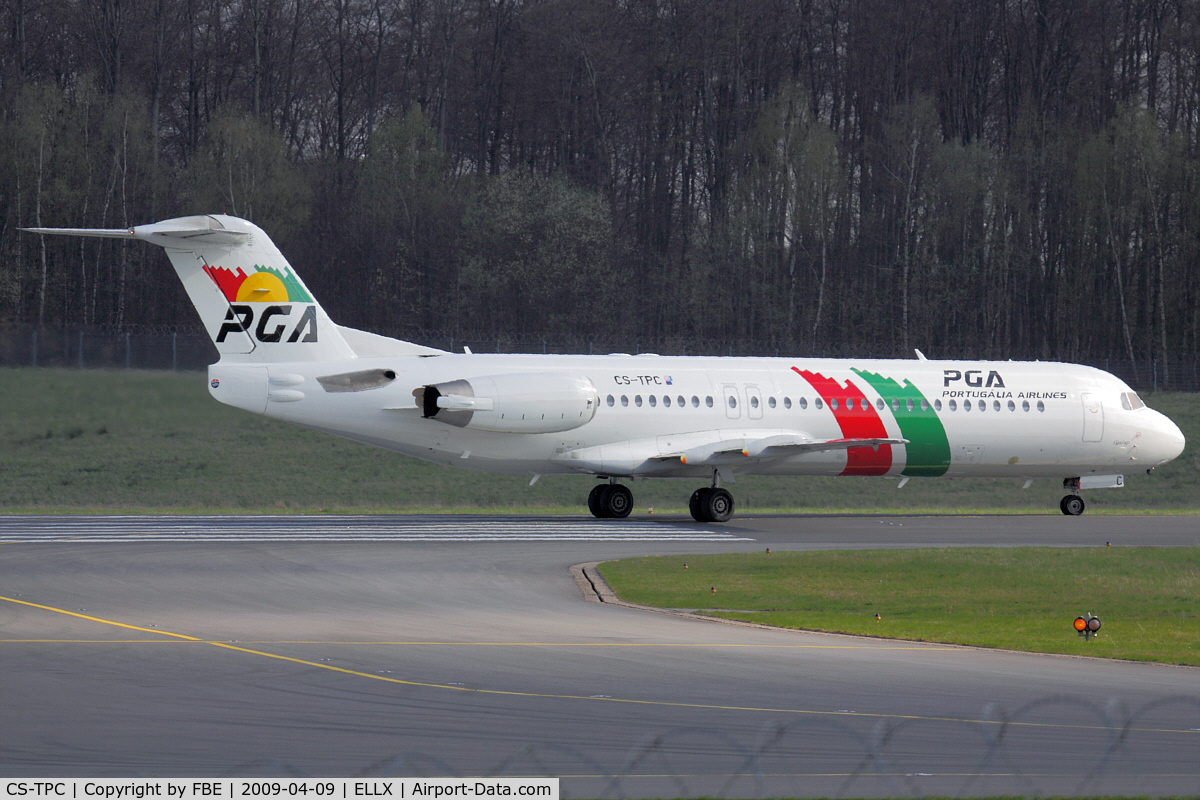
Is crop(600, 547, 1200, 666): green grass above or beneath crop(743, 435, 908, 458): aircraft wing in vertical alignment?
beneath

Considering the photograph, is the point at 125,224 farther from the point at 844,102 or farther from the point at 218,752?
the point at 218,752

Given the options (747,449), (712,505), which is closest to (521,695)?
(747,449)

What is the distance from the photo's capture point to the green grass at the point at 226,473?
42469 millimetres

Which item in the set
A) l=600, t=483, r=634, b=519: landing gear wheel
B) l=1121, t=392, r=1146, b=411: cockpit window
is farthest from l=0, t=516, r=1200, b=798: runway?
l=1121, t=392, r=1146, b=411: cockpit window

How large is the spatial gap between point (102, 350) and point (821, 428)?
2329 centimetres

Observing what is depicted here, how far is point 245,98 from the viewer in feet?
234

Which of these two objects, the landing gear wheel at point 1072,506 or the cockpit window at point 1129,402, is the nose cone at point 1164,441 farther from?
the landing gear wheel at point 1072,506

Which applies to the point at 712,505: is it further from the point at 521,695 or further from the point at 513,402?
the point at 521,695

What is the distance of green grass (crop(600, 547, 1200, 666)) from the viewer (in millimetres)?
16266

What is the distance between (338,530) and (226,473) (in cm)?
1764

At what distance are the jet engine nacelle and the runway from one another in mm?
8696

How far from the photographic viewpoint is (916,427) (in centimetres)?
3394

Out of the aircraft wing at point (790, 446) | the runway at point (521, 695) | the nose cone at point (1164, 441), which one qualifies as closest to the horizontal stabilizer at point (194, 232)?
the runway at point (521, 695)

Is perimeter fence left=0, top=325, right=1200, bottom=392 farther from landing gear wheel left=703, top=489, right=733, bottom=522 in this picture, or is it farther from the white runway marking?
landing gear wheel left=703, top=489, right=733, bottom=522
